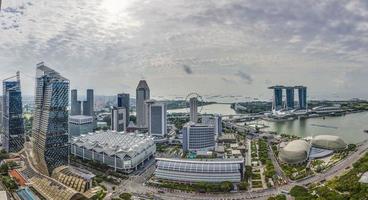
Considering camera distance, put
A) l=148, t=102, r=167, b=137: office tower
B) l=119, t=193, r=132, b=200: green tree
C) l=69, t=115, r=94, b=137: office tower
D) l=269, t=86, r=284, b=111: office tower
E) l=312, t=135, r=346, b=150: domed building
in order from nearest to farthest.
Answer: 1. l=119, t=193, r=132, b=200: green tree
2. l=312, t=135, r=346, b=150: domed building
3. l=148, t=102, r=167, b=137: office tower
4. l=69, t=115, r=94, b=137: office tower
5. l=269, t=86, r=284, b=111: office tower

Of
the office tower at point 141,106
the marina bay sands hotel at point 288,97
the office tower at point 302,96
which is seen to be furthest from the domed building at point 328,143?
the office tower at point 302,96

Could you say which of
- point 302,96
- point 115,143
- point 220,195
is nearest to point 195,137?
point 115,143

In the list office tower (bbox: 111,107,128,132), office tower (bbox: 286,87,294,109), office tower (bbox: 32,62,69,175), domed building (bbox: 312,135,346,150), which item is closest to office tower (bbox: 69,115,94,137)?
office tower (bbox: 111,107,128,132)

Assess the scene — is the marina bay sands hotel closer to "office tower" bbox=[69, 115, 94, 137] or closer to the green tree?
"office tower" bbox=[69, 115, 94, 137]

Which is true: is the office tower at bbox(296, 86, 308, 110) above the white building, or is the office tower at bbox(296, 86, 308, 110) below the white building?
above

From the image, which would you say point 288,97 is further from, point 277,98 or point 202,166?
point 202,166

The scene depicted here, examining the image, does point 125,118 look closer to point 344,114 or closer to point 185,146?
point 185,146

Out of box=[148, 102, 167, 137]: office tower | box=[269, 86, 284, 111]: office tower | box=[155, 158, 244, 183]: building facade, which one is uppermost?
box=[269, 86, 284, 111]: office tower
